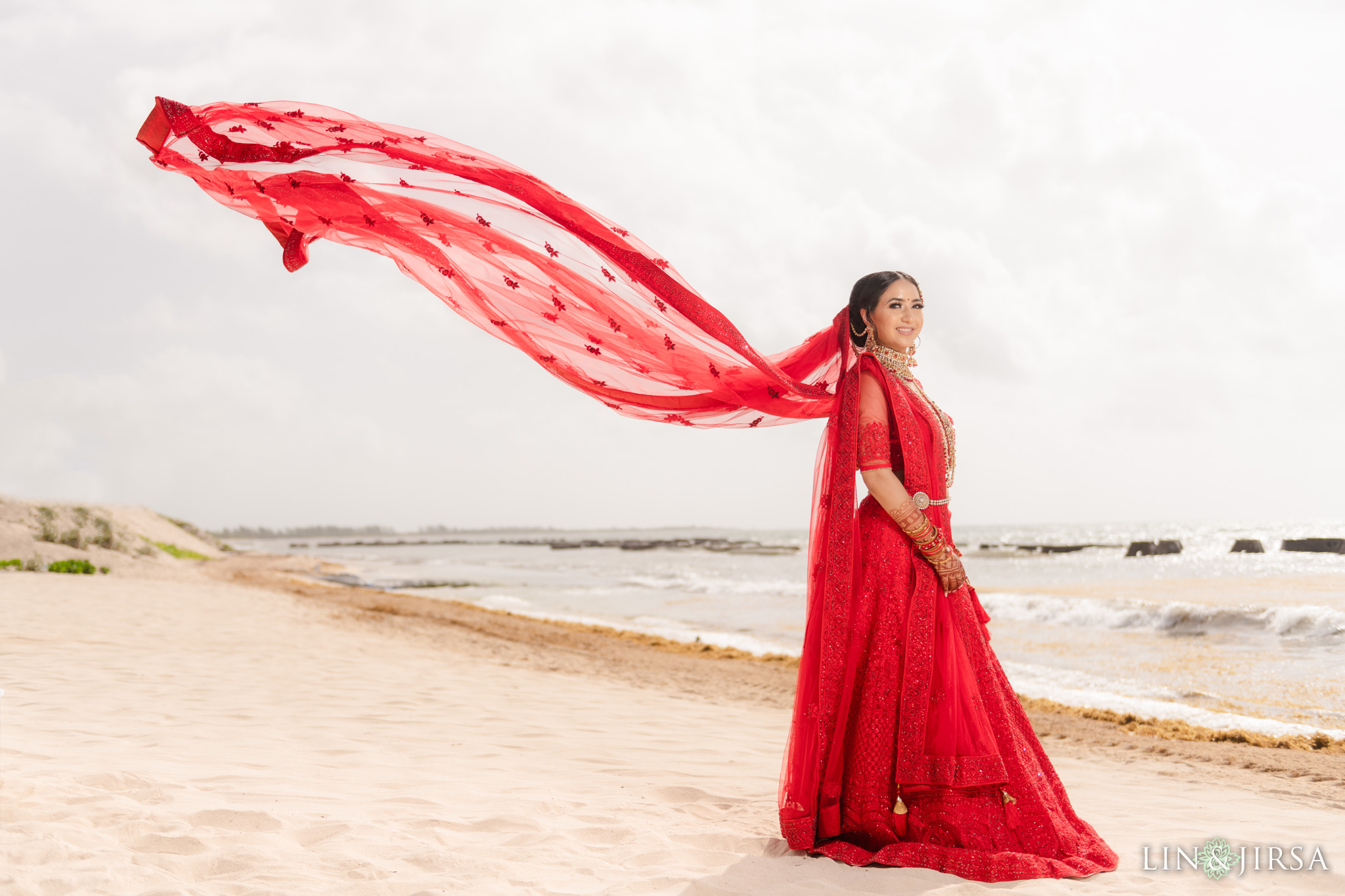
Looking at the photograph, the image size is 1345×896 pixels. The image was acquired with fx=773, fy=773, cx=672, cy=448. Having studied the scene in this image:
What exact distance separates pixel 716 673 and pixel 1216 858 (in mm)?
5679

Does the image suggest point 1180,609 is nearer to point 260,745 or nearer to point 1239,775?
point 1239,775

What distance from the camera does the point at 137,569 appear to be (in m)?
15.5

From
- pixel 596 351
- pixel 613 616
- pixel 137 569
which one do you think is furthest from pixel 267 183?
pixel 137 569

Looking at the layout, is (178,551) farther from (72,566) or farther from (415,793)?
(415,793)

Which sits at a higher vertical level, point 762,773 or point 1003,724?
point 1003,724

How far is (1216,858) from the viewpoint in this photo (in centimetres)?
290

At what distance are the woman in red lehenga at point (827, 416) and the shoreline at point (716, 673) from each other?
9.92 ft

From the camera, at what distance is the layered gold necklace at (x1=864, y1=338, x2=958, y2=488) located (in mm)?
2977

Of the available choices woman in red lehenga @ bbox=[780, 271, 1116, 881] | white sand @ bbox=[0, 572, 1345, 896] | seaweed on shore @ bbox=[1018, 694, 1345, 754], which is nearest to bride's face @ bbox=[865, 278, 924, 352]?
woman in red lehenga @ bbox=[780, 271, 1116, 881]

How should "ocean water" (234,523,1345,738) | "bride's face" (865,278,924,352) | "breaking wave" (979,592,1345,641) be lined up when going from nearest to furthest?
"bride's face" (865,278,924,352) → "ocean water" (234,523,1345,738) → "breaking wave" (979,592,1345,641)

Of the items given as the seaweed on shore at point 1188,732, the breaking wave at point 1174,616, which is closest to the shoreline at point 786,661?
the seaweed on shore at point 1188,732

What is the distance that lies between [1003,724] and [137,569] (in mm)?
17505

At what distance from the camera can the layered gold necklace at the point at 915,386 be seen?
2.98 meters

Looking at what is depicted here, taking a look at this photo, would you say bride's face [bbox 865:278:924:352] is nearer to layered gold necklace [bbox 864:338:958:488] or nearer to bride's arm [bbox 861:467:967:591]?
layered gold necklace [bbox 864:338:958:488]
